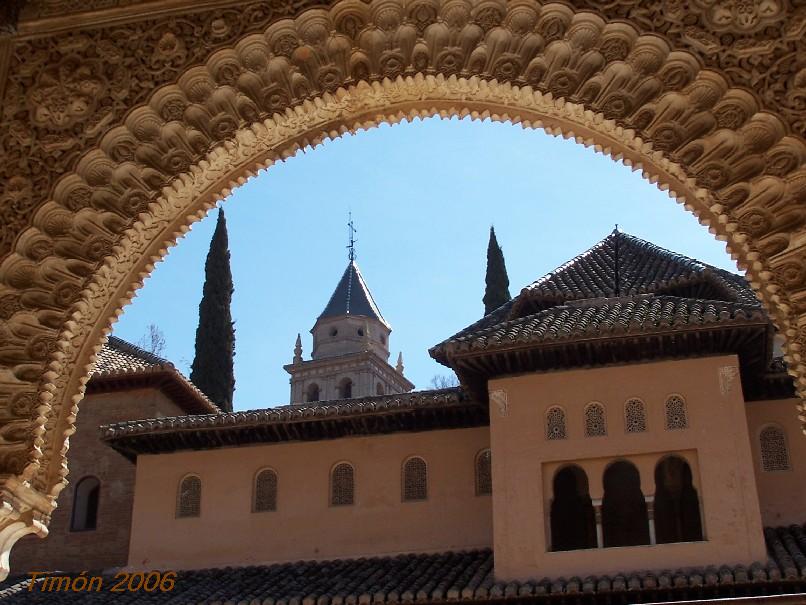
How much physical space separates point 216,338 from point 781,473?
11.7 m

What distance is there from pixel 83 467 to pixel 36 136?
46.9 ft

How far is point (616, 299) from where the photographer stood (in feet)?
50.5

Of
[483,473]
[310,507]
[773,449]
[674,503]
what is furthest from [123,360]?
[773,449]

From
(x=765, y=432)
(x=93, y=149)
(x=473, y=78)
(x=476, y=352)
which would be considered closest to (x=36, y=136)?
(x=93, y=149)

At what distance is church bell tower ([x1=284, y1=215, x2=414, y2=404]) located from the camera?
3581 centimetres

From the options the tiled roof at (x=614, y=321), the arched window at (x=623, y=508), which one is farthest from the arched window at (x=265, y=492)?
the arched window at (x=623, y=508)

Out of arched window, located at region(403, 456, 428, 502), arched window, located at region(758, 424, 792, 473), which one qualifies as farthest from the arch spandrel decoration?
arched window, located at region(403, 456, 428, 502)

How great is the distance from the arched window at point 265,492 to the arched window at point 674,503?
16.7 feet

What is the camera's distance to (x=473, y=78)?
15.8ft

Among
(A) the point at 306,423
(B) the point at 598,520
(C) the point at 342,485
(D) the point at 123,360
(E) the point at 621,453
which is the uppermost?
(D) the point at 123,360

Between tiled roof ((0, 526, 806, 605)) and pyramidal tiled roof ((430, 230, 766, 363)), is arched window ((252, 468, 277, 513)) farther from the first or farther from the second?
pyramidal tiled roof ((430, 230, 766, 363))

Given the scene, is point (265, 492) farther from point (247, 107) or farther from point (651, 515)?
point (247, 107)

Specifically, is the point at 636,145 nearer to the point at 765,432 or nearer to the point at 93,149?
the point at 93,149

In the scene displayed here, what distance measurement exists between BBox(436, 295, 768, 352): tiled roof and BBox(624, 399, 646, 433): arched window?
918mm
